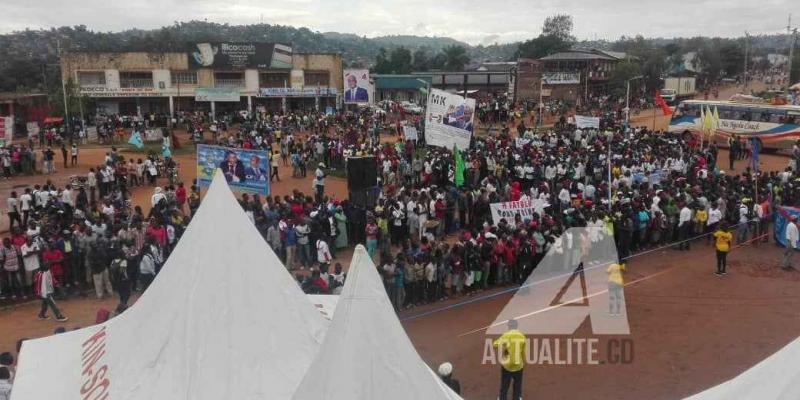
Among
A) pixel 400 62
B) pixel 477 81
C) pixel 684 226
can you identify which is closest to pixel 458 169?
pixel 684 226

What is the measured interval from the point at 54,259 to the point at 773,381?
11.7m

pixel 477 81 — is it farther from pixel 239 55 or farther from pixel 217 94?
pixel 217 94

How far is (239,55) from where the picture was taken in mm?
45781

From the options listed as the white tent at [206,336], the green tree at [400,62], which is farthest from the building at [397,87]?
the white tent at [206,336]

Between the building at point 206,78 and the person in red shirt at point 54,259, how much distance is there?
3145cm

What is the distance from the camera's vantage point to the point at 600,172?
2005 cm

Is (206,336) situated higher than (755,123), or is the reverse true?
(755,123)

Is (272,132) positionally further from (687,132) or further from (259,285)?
(259,285)

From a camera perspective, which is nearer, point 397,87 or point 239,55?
point 239,55

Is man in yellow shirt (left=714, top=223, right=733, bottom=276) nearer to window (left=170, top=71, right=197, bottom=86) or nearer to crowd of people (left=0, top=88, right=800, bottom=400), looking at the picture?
crowd of people (left=0, top=88, right=800, bottom=400)

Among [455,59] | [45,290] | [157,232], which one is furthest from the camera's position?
[455,59]

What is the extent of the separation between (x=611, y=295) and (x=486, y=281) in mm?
2505

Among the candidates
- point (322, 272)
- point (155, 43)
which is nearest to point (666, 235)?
point (322, 272)

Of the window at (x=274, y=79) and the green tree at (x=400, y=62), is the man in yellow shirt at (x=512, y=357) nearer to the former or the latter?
the window at (x=274, y=79)
